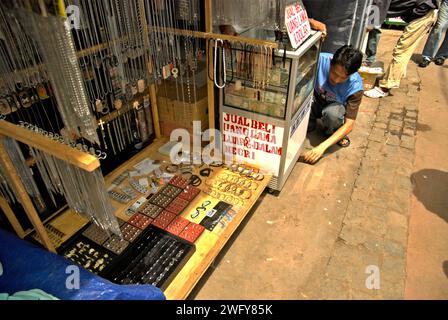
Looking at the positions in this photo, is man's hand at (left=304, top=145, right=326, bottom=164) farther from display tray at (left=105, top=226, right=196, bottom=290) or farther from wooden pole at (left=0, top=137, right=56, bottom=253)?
wooden pole at (left=0, top=137, right=56, bottom=253)

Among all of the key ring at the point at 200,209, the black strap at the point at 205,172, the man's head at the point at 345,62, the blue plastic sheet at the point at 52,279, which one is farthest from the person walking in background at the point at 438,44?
the blue plastic sheet at the point at 52,279

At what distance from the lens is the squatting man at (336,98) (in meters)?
2.83

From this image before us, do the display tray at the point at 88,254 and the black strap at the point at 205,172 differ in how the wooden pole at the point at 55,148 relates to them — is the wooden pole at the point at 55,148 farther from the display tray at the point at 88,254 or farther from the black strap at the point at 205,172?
the black strap at the point at 205,172

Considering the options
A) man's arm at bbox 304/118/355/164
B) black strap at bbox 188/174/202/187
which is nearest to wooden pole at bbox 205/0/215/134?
black strap at bbox 188/174/202/187

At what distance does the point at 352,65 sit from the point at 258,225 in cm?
152

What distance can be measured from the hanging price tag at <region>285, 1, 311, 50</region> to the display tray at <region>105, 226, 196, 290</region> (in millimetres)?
1484

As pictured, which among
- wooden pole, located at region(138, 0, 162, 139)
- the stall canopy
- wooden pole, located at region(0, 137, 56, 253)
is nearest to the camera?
wooden pole, located at region(0, 137, 56, 253)

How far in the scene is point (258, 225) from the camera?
2.45 meters

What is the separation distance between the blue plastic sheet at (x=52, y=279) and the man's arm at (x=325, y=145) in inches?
72.8

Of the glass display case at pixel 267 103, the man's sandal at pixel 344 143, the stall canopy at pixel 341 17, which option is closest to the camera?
the glass display case at pixel 267 103

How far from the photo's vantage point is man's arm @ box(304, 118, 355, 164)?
289 centimetres
